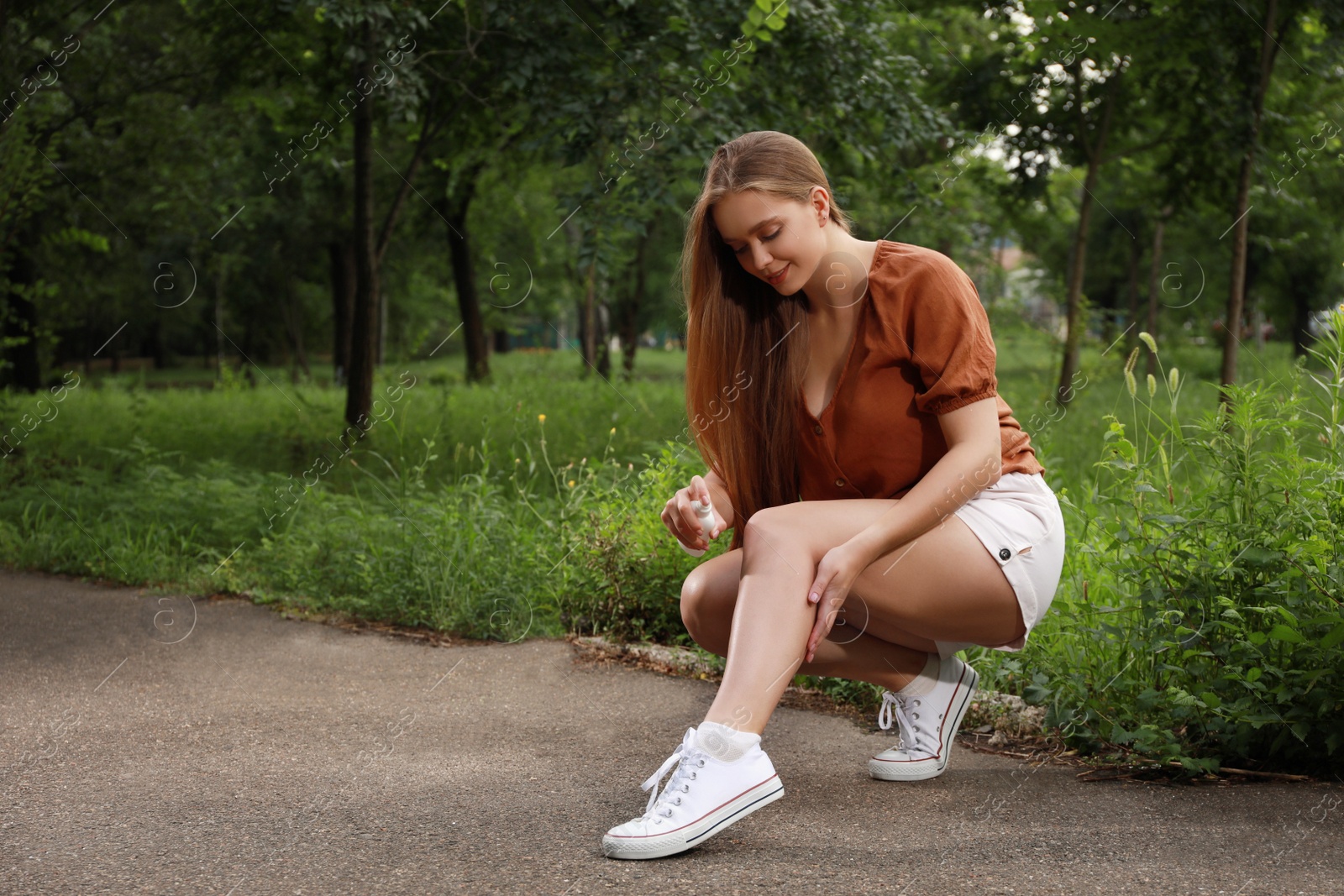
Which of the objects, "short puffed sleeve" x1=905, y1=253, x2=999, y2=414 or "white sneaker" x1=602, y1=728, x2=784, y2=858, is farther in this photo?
"short puffed sleeve" x1=905, y1=253, x2=999, y2=414

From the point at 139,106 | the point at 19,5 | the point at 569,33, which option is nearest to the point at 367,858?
the point at 569,33

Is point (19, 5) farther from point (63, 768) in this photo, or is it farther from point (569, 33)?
point (63, 768)

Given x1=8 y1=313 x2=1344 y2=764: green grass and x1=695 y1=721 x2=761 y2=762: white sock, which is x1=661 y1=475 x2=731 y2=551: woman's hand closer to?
x1=695 y1=721 x2=761 y2=762: white sock

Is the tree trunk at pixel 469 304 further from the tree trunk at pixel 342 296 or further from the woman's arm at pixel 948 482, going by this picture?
the woman's arm at pixel 948 482

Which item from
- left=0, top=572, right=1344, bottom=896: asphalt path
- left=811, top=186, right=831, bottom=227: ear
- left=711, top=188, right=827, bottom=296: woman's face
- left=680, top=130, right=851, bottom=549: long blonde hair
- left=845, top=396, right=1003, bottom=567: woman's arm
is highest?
left=811, top=186, right=831, bottom=227: ear

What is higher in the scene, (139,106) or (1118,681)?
(139,106)

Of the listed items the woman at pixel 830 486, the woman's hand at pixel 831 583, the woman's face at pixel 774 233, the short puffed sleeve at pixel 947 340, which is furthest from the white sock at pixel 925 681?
the woman's face at pixel 774 233

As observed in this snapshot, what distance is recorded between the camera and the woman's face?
2.57 meters

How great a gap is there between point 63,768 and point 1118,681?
2847mm

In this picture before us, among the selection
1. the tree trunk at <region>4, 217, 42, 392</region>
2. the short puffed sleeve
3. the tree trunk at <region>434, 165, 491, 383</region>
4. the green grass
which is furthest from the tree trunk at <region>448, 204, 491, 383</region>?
the short puffed sleeve

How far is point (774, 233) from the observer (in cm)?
260

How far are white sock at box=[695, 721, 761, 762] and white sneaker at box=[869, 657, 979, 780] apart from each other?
2.27 feet

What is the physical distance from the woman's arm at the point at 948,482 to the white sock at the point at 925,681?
51cm

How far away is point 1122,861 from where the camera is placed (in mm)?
2383
